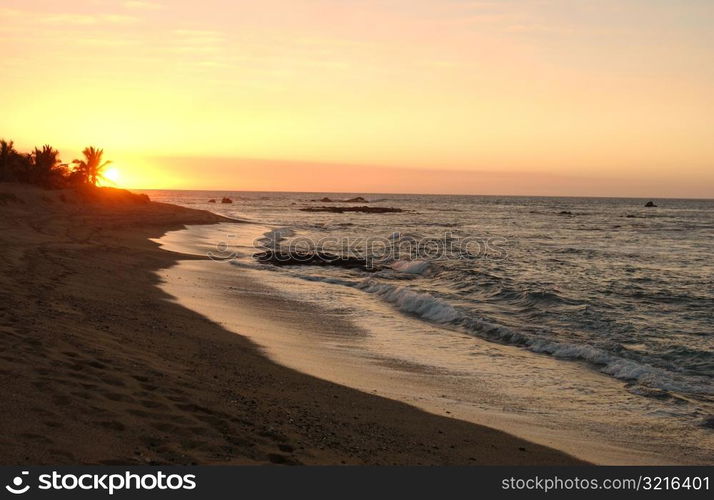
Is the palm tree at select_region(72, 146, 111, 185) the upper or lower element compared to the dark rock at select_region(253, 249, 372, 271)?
upper

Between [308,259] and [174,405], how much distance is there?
23735 millimetres

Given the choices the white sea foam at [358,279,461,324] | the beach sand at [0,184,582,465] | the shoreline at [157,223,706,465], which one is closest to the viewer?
the beach sand at [0,184,582,465]

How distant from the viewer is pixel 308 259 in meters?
30.6

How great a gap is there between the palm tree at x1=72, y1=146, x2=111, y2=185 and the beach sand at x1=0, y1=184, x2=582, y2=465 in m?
63.2

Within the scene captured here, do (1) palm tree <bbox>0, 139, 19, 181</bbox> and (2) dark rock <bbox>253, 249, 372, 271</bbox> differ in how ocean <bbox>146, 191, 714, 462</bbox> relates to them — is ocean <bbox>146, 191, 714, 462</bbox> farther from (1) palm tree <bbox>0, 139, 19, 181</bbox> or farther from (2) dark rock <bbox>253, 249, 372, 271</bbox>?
(1) palm tree <bbox>0, 139, 19, 181</bbox>

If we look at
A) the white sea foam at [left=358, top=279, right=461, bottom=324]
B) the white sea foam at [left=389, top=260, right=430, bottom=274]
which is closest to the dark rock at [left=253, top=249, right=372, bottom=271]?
the white sea foam at [left=389, top=260, right=430, bottom=274]

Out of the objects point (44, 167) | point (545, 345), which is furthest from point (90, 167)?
point (545, 345)

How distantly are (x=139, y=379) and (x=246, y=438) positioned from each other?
7.06 feet

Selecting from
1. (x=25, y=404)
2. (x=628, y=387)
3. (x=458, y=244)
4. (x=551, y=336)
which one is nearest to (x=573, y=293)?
(x=551, y=336)

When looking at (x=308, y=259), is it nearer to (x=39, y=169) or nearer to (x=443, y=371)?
(x=443, y=371)

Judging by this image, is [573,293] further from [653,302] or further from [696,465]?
[696,465]

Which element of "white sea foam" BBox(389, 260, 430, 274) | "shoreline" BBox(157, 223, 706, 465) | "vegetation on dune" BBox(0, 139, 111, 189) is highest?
"vegetation on dune" BBox(0, 139, 111, 189)

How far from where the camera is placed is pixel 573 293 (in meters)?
20.7

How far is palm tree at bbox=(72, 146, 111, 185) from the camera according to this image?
70125 mm
